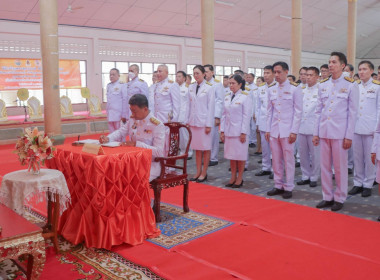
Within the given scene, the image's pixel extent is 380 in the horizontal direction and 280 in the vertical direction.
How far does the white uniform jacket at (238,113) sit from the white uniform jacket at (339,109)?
1049 mm

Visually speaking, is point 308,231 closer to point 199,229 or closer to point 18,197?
point 199,229

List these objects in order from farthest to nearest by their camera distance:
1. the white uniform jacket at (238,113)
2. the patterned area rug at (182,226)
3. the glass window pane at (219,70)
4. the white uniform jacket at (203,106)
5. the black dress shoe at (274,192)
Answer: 1. the glass window pane at (219,70)
2. the white uniform jacket at (203,106)
3. the white uniform jacket at (238,113)
4. the black dress shoe at (274,192)
5. the patterned area rug at (182,226)

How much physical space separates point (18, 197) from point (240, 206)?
2.26 metres

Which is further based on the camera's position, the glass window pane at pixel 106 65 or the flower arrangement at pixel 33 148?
the glass window pane at pixel 106 65

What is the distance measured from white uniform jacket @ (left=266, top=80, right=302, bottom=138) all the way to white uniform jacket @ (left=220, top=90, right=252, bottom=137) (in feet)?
1.21

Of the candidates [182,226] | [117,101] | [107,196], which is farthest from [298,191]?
[117,101]

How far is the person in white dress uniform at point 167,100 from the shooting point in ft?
19.6

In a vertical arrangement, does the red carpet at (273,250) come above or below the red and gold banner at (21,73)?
below

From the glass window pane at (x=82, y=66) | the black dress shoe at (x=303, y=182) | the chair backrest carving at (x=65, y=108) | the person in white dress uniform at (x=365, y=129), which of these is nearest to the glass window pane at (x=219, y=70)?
the glass window pane at (x=82, y=66)

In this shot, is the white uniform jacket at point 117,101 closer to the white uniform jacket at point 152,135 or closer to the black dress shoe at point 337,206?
the white uniform jacket at point 152,135

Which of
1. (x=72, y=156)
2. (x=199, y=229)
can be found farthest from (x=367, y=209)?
(x=72, y=156)

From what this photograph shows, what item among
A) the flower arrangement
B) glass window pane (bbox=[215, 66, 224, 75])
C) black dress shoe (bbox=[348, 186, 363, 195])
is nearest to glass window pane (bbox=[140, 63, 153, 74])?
glass window pane (bbox=[215, 66, 224, 75])

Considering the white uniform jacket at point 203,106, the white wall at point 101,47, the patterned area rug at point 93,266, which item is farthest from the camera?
the white wall at point 101,47

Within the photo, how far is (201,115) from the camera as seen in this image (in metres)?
5.35
